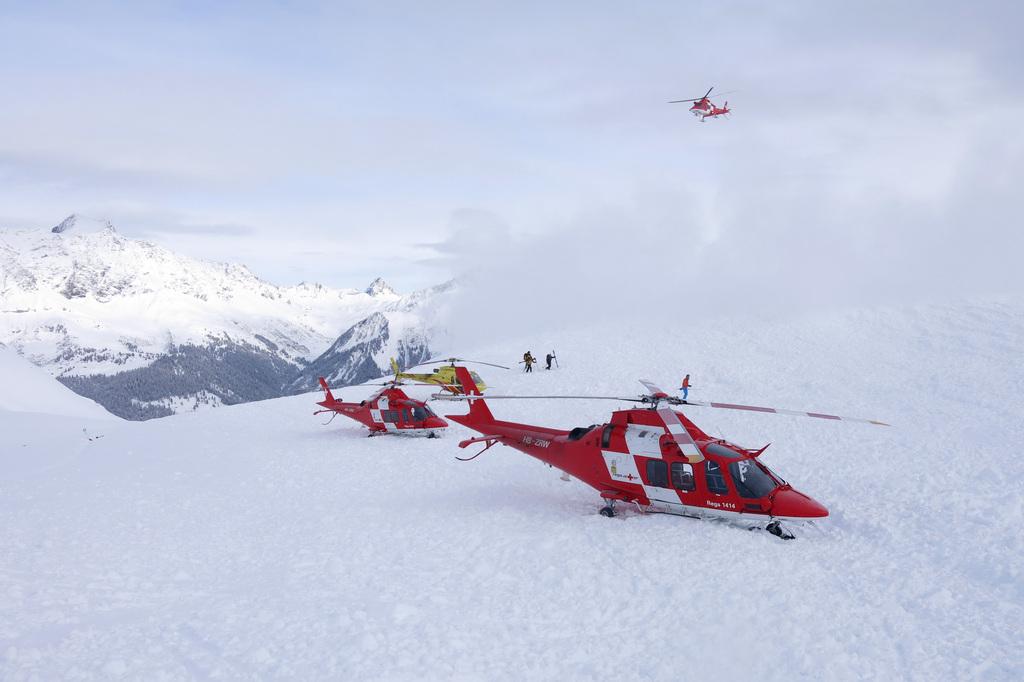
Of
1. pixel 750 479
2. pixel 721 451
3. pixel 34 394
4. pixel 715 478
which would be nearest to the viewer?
pixel 750 479

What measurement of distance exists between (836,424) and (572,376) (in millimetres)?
15894

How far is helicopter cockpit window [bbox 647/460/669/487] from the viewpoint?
14.7m

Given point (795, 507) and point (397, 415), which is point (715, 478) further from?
point (397, 415)

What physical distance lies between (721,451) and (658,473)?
66.0 inches

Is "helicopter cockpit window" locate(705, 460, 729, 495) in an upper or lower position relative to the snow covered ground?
upper

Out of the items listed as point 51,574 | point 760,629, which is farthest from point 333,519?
point 760,629

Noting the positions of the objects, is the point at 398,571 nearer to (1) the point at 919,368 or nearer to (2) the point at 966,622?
(2) the point at 966,622

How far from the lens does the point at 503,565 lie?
1326 cm

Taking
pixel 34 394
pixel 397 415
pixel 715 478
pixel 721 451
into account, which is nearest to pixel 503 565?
pixel 715 478

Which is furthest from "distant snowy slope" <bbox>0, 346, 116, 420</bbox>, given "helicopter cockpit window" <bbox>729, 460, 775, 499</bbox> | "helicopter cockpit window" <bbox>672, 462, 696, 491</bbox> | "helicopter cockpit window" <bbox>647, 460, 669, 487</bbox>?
"helicopter cockpit window" <bbox>729, 460, 775, 499</bbox>

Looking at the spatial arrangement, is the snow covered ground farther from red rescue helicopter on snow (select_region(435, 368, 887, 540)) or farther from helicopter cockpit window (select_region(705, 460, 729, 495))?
helicopter cockpit window (select_region(705, 460, 729, 495))

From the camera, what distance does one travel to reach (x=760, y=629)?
10.3m

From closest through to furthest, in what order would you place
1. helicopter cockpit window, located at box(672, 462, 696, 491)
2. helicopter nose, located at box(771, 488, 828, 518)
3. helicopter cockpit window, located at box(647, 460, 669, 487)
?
Result: 1. helicopter nose, located at box(771, 488, 828, 518)
2. helicopter cockpit window, located at box(672, 462, 696, 491)
3. helicopter cockpit window, located at box(647, 460, 669, 487)

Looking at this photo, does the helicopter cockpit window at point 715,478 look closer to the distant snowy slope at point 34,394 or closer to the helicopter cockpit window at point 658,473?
the helicopter cockpit window at point 658,473
